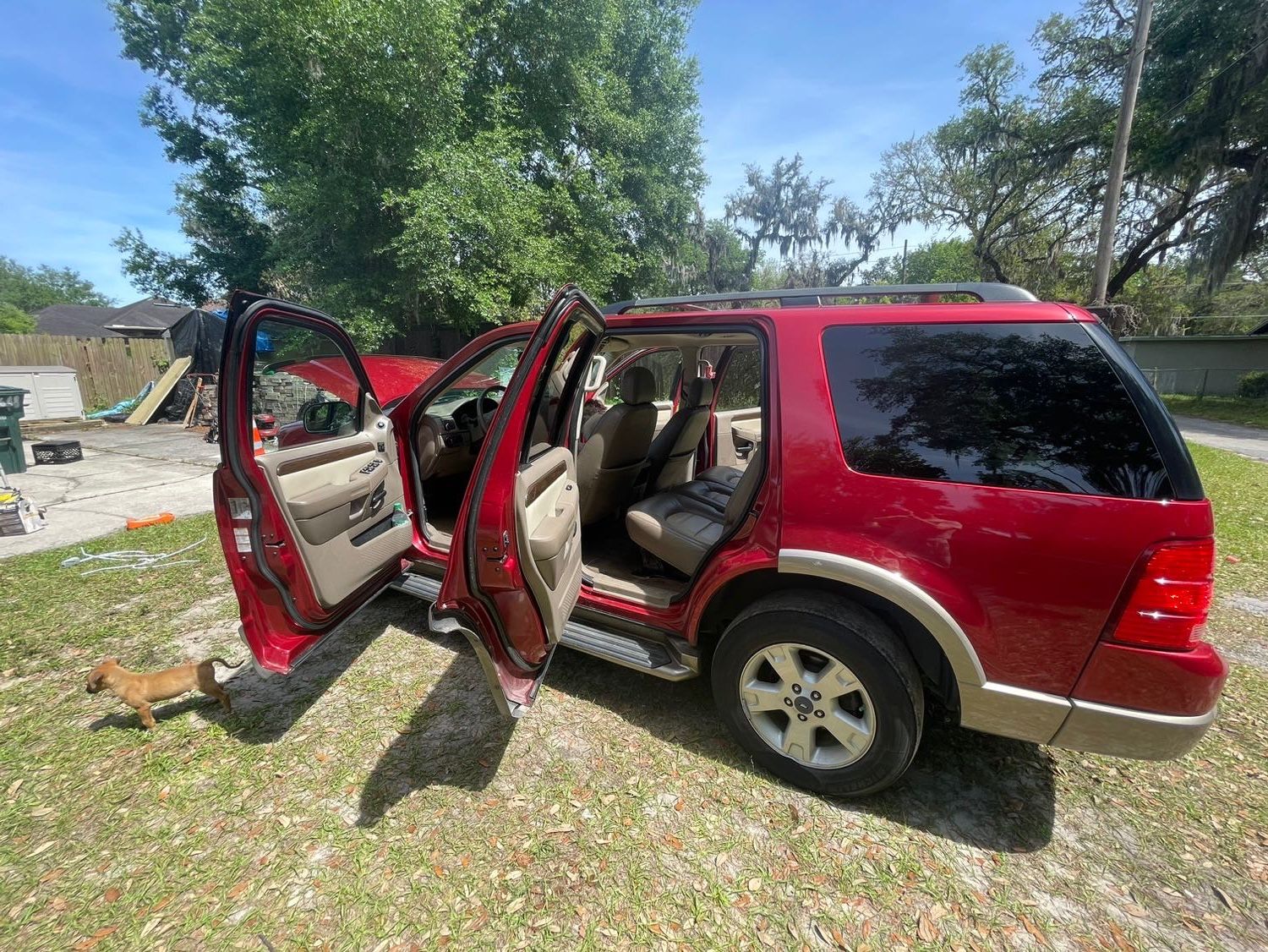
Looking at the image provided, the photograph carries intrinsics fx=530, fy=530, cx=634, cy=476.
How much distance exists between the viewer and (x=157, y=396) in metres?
13.7

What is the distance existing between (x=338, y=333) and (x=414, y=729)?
207cm

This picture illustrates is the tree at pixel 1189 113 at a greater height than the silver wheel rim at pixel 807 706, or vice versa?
the tree at pixel 1189 113

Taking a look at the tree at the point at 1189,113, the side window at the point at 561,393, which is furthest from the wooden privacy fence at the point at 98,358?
the tree at the point at 1189,113

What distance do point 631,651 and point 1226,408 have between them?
2273cm

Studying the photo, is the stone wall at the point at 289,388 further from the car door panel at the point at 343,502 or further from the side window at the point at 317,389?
the car door panel at the point at 343,502

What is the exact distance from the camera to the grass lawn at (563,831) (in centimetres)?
166

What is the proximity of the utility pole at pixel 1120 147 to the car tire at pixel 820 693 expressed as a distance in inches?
374

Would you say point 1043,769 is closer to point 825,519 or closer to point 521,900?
point 825,519

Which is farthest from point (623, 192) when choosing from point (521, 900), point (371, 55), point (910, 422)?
Answer: point (521, 900)

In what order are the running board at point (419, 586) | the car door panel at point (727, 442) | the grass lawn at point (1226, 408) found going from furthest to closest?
the grass lawn at point (1226, 408) < the car door panel at point (727, 442) < the running board at point (419, 586)

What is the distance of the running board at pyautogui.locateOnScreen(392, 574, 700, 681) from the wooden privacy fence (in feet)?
61.1

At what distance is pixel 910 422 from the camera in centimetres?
186

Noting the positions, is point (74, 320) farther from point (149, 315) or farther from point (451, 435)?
point (451, 435)

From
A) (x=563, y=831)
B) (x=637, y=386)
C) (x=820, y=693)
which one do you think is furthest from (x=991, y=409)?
(x=563, y=831)
